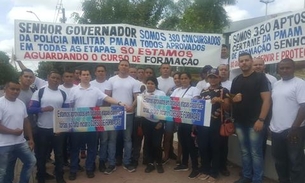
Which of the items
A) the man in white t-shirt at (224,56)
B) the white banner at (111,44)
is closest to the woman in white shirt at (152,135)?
the white banner at (111,44)

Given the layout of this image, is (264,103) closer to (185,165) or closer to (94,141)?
(185,165)

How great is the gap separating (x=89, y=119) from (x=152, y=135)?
1.20m

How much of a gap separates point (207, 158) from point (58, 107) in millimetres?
2613

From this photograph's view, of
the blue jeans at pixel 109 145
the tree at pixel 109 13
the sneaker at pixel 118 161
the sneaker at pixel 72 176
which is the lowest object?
the sneaker at pixel 72 176

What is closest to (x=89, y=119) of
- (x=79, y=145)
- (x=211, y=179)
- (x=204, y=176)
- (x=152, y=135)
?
(x=79, y=145)

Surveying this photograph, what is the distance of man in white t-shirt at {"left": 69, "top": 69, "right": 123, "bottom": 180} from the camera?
5.70 m

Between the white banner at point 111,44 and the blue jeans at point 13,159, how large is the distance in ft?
9.40

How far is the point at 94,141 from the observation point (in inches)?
232

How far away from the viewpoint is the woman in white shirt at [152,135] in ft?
20.1

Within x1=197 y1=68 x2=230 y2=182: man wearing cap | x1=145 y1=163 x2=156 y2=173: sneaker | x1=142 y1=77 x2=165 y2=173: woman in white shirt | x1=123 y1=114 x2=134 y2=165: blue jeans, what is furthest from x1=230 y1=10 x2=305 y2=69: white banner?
x1=145 y1=163 x2=156 y2=173: sneaker

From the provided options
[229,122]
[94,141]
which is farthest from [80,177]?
[229,122]

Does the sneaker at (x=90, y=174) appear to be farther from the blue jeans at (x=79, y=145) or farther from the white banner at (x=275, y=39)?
the white banner at (x=275, y=39)

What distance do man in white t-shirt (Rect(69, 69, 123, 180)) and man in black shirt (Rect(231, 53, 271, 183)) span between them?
2075 millimetres

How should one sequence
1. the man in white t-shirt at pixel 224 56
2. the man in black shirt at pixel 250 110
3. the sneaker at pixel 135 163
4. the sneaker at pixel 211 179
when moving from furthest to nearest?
1. the man in white t-shirt at pixel 224 56
2. the sneaker at pixel 135 163
3. the sneaker at pixel 211 179
4. the man in black shirt at pixel 250 110
